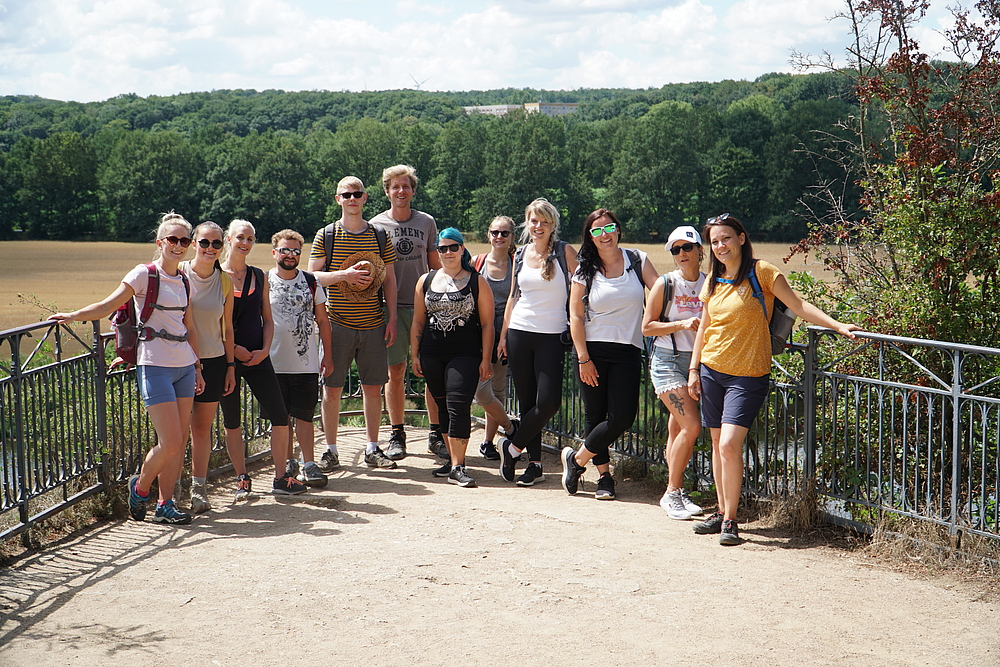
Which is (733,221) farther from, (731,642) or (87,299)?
(87,299)

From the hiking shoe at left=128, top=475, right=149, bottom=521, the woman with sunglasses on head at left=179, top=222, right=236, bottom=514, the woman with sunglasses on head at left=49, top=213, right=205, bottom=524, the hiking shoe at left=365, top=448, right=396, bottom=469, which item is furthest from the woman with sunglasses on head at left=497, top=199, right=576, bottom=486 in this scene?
the hiking shoe at left=128, top=475, right=149, bottom=521

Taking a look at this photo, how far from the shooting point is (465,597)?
4.11m

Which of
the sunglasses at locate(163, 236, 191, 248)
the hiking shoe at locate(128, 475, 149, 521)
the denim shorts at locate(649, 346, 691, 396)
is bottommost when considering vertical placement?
the hiking shoe at locate(128, 475, 149, 521)

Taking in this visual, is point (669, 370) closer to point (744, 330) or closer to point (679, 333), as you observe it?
point (679, 333)

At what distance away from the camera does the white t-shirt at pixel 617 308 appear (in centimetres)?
549

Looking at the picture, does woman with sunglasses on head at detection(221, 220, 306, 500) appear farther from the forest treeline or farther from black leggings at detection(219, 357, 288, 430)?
the forest treeline

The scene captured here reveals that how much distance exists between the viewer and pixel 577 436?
23.1ft

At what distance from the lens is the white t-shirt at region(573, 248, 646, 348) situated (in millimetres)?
5488

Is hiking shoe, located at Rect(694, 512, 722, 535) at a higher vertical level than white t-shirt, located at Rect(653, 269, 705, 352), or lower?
lower

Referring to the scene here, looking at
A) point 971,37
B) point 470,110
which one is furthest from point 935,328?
point 470,110

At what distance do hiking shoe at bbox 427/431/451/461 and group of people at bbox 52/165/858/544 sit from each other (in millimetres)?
16

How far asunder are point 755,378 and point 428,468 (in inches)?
103

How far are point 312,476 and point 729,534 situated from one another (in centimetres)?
258

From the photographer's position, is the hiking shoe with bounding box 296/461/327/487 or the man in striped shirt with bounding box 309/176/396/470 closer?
the hiking shoe with bounding box 296/461/327/487
